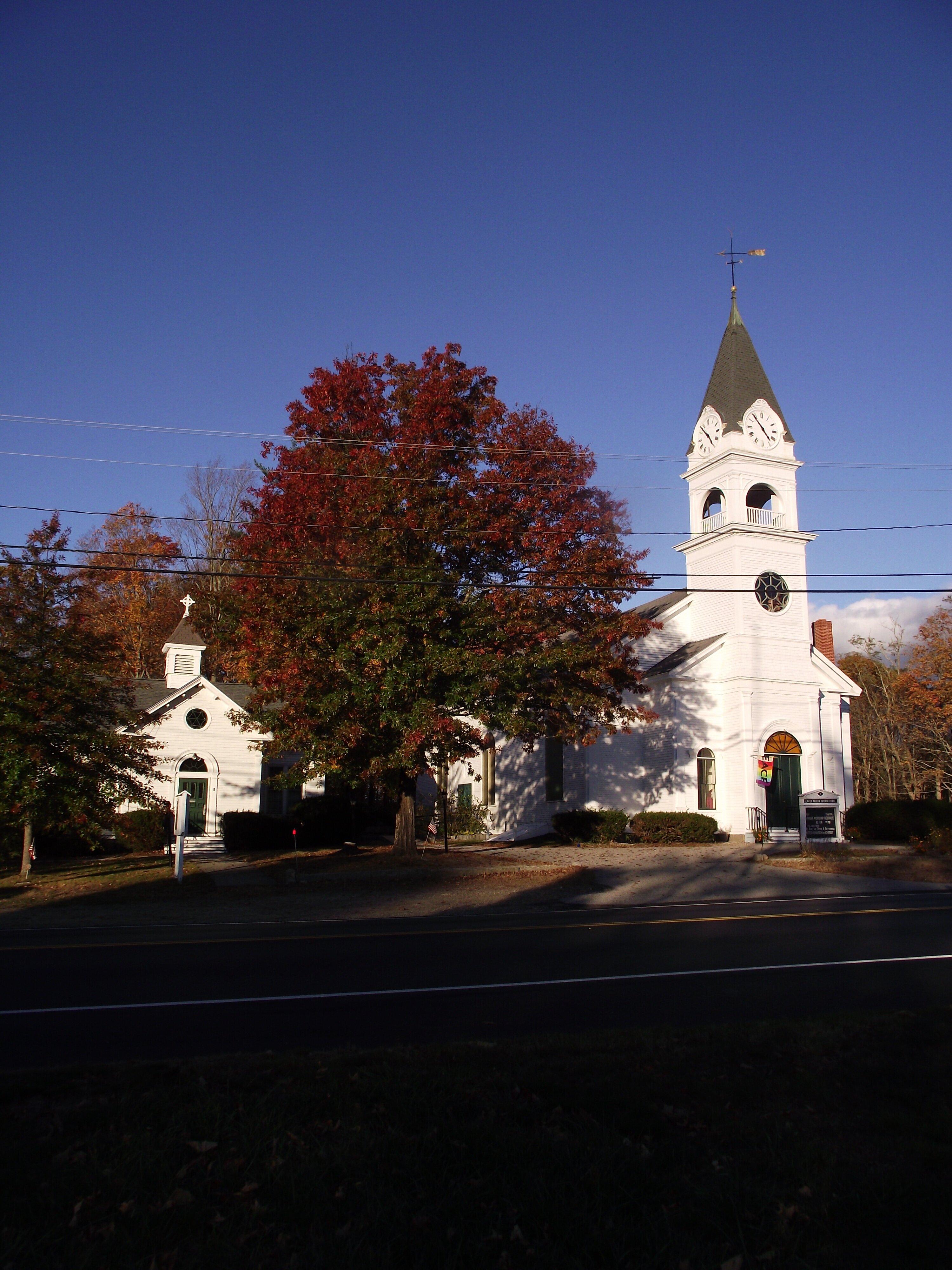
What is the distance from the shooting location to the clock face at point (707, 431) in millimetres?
32750

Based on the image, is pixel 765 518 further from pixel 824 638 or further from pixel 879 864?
pixel 879 864

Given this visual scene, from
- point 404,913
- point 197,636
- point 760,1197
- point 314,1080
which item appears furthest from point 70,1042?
point 197,636

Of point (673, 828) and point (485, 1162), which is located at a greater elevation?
point (673, 828)

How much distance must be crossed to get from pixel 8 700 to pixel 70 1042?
14067mm

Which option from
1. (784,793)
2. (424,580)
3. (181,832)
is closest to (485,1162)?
(424,580)

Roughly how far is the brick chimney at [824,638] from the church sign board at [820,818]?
1111 cm

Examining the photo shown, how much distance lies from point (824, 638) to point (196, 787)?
24.0 meters

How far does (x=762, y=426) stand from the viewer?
32688 mm

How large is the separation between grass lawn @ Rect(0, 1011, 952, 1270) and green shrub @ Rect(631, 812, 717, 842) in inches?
877

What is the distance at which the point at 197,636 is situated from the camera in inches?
1382

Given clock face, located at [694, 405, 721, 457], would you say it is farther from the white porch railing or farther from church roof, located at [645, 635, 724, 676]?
church roof, located at [645, 635, 724, 676]

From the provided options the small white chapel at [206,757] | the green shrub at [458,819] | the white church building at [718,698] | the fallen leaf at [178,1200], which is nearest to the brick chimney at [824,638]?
the white church building at [718,698]

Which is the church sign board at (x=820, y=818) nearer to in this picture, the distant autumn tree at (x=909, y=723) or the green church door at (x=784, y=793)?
the green church door at (x=784, y=793)

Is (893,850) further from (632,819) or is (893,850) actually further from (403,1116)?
(403,1116)
